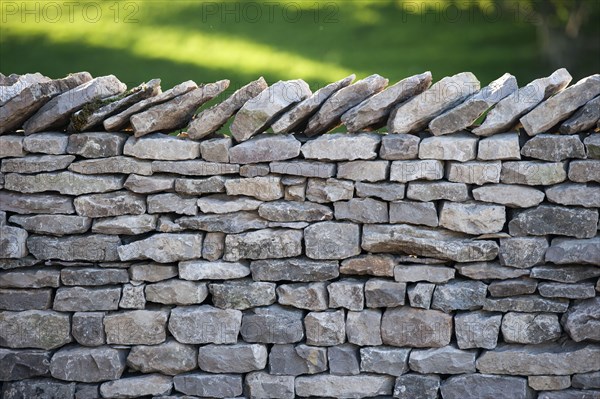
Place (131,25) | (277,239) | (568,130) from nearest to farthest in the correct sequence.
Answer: (568,130)
(277,239)
(131,25)

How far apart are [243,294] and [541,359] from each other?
1.72 m

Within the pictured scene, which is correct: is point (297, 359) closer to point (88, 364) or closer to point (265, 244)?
point (265, 244)

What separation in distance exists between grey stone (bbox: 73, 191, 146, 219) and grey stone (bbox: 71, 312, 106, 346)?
561 millimetres

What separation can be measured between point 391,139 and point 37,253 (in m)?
2.20

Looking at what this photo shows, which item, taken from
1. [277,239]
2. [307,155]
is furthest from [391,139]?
[277,239]

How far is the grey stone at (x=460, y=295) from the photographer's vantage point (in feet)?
15.1

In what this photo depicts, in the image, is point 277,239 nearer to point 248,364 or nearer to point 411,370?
point 248,364

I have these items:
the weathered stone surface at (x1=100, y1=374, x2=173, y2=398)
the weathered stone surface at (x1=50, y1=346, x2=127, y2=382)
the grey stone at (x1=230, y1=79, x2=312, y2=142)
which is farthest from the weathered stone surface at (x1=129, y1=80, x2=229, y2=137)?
the weathered stone surface at (x1=100, y1=374, x2=173, y2=398)

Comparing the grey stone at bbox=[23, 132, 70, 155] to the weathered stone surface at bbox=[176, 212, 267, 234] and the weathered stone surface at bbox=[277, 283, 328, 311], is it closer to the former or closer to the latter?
the weathered stone surface at bbox=[176, 212, 267, 234]

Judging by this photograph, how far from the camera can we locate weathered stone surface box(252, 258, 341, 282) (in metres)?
4.69

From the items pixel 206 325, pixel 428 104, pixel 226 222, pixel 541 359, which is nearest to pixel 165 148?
pixel 226 222

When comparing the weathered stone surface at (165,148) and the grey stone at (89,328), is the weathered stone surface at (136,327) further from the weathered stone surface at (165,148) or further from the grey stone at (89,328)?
the weathered stone surface at (165,148)

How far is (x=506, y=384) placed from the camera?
15.2 ft

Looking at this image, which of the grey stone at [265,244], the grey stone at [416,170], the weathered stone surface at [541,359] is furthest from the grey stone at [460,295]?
the grey stone at [265,244]
